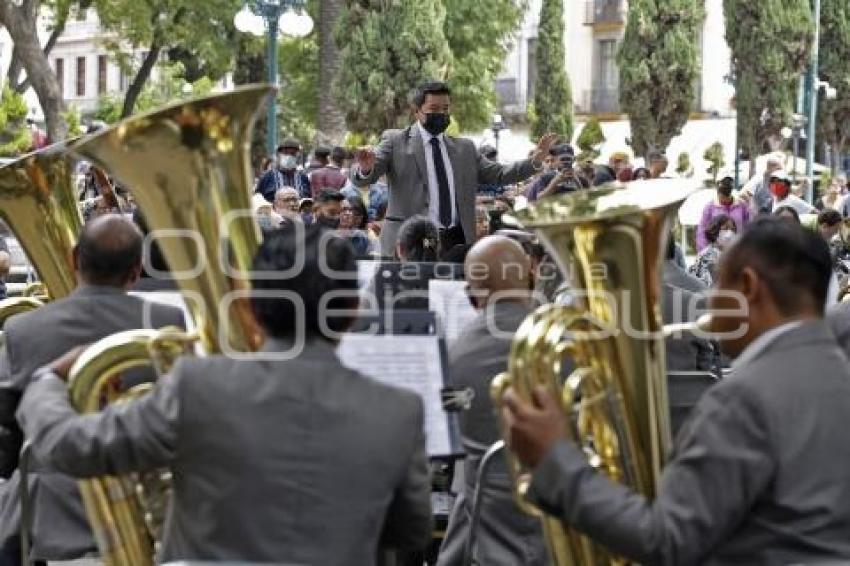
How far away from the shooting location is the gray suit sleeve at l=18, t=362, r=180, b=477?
12.6 ft

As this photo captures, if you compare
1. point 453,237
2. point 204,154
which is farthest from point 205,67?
point 204,154

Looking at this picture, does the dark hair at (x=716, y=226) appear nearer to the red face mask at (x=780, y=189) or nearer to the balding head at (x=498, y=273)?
the red face mask at (x=780, y=189)

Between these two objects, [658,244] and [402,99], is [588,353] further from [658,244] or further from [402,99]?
[402,99]

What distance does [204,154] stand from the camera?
4.55m

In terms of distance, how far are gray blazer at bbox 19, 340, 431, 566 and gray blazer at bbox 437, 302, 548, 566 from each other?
2011 millimetres

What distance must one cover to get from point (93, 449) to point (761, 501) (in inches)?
52.0

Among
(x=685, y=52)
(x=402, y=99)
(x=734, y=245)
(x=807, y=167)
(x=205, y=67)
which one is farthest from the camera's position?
(x=205, y=67)

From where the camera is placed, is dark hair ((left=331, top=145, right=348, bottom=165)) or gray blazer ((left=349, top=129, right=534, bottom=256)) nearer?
gray blazer ((left=349, top=129, right=534, bottom=256))

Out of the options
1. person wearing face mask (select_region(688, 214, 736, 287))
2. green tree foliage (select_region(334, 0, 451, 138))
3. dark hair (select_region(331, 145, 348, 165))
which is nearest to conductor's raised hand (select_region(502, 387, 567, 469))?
person wearing face mask (select_region(688, 214, 736, 287))

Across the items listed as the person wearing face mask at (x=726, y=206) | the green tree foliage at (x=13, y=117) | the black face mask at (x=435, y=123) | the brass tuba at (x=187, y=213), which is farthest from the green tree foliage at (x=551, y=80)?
the brass tuba at (x=187, y=213)

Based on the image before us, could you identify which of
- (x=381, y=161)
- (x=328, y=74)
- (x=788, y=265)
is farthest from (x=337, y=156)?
(x=788, y=265)

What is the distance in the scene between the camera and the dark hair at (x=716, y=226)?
14344mm

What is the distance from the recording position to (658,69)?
123 feet

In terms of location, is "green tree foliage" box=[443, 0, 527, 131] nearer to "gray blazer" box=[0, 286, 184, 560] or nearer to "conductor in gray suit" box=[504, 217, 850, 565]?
"gray blazer" box=[0, 286, 184, 560]
